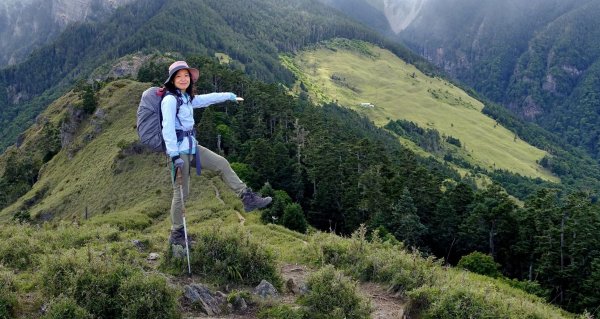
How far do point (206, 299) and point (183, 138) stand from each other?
4.15 metres

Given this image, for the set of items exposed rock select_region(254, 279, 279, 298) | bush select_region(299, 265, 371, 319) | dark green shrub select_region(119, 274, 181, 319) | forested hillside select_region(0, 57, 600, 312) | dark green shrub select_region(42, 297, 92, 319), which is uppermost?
bush select_region(299, 265, 371, 319)

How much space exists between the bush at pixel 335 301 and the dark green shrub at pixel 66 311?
500 centimetres

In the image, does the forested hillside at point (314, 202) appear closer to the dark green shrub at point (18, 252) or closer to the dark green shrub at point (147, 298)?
the dark green shrub at point (18, 252)

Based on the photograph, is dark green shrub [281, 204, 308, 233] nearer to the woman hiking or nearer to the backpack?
the woman hiking

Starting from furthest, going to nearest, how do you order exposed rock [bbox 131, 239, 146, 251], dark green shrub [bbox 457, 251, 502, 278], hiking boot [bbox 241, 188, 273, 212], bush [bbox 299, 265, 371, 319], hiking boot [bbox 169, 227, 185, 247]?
dark green shrub [bbox 457, 251, 502, 278]
exposed rock [bbox 131, 239, 146, 251]
hiking boot [bbox 169, 227, 185, 247]
hiking boot [bbox 241, 188, 273, 212]
bush [bbox 299, 265, 371, 319]

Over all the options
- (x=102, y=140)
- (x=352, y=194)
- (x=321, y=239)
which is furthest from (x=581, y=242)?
(x=102, y=140)

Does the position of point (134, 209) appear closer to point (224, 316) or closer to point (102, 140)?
point (102, 140)

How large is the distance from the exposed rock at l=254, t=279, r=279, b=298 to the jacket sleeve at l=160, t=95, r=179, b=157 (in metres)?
4.22

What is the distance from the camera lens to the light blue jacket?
1223cm

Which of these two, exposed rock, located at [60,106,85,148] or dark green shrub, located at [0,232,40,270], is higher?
dark green shrub, located at [0,232,40,270]

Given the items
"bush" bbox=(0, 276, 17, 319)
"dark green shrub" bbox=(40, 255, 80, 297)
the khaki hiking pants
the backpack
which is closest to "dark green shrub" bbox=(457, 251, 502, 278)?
the khaki hiking pants

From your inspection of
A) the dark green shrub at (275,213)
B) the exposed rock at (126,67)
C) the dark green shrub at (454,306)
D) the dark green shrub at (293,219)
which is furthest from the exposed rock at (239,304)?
the exposed rock at (126,67)

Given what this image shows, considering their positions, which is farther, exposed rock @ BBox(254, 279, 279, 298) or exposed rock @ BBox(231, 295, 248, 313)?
exposed rock @ BBox(254, 279, 279, 298)

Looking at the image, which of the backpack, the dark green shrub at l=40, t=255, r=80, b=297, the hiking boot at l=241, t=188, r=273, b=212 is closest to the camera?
the dark green shrub at l=40, t=255, r=80, b=297
